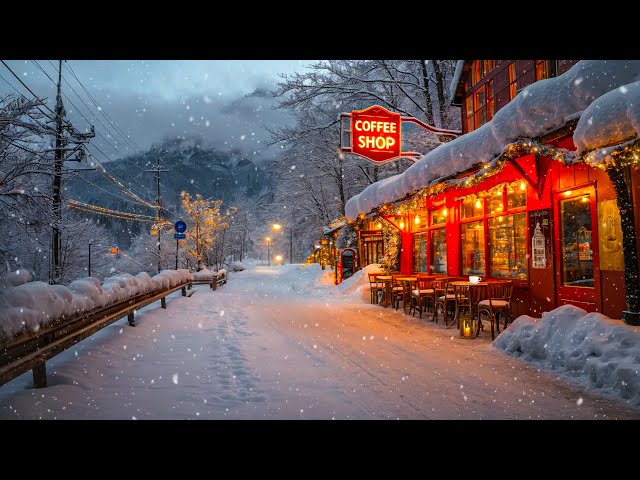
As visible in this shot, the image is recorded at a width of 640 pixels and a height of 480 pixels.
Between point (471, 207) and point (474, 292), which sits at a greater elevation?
point (471, 207)

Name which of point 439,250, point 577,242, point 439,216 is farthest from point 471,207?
A: point 577,242

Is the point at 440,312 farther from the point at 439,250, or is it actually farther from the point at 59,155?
the point at 59,155

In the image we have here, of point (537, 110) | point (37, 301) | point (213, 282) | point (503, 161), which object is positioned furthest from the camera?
point (213, 282)

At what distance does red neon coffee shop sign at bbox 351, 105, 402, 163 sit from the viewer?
14656 mm

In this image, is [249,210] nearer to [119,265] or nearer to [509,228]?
[119,265]

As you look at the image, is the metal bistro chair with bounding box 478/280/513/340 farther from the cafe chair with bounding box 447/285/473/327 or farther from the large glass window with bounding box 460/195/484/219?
the large glass window with bounding box 460/195/484/219

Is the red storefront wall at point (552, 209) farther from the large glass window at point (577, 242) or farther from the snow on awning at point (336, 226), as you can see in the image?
the snow on awning at point (336, 226)

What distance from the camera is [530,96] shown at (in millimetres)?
7465

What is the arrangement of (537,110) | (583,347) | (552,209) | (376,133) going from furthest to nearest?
(376,133) < (552,209) < (537,110) < (583,347)

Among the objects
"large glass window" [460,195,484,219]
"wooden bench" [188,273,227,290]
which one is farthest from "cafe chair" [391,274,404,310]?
"wooden bench" [188,273,227,290]

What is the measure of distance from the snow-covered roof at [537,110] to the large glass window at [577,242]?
6.54 ft

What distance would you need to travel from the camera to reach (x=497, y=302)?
30.7 feet

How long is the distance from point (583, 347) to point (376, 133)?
1005 cm
